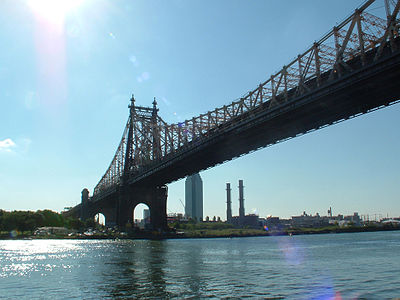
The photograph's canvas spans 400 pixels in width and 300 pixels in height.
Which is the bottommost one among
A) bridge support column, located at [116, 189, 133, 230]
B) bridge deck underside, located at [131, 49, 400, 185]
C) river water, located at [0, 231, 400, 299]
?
river water, located at [0, 231, 400, 299]

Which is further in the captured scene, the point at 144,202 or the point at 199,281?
the point at 144,202

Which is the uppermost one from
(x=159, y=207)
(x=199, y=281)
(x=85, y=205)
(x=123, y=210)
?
(x=85, y=205)

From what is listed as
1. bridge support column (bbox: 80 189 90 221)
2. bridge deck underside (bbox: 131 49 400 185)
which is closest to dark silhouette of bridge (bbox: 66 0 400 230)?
bridge deck underside (bbox: 131 49 400 185)

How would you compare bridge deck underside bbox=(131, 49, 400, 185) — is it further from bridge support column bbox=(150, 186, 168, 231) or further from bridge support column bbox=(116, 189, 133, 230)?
bridge support column bbox=(116, 189, 133, 230)

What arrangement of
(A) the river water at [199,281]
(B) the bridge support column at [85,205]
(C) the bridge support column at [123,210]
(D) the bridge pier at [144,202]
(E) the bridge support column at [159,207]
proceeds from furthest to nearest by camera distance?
(B) the bridge support column at [85,205] < (E) the bridge support column at [159,207] < (D) the bridge pier at [144,202] < (C) the bridge support column at [123,210] < (A) the river water at [199,281]

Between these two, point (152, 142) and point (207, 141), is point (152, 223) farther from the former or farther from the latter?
point (207, 141)

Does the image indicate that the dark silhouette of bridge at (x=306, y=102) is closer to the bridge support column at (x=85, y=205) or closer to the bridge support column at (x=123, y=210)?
the bridge support column at (x=123, y=210)

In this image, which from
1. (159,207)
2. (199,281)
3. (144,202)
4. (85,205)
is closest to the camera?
(199,281)

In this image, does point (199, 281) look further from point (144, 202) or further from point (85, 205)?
point (85, 205)

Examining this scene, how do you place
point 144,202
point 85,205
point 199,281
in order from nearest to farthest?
point 199,281 → point 144,202 → point 85,205

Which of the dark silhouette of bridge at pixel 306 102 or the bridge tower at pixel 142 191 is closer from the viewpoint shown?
the dark silhouette of bridge at pixel 306 102

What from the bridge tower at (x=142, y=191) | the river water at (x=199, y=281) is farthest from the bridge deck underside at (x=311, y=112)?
the bridge tower at (x=142, y=191)

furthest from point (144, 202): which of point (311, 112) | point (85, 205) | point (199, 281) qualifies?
point (199, 281)

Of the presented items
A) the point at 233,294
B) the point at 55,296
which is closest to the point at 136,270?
the point at 55,296
